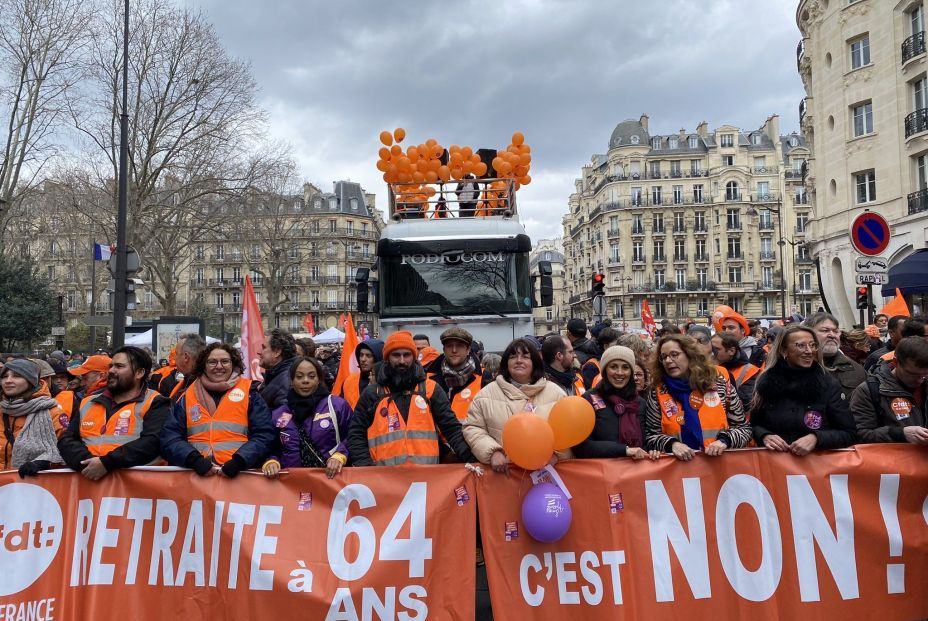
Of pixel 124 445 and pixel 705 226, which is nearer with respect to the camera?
pixel 124 445

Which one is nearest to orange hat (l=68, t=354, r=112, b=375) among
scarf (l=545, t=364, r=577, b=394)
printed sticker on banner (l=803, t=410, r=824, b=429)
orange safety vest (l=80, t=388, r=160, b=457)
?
orange safety vest (l=80, t=388, r=160, b=457)

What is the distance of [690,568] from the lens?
4113mm

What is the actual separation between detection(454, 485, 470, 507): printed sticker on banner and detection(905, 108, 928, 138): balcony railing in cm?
2251

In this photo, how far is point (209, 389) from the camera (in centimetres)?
445

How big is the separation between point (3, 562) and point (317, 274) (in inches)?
3223

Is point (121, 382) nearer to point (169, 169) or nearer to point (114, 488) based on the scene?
point (114, 488)

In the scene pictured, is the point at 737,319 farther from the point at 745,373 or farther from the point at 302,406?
the point at 302,406

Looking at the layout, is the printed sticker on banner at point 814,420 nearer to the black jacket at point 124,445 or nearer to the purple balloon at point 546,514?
the purple balloon at point 546,514

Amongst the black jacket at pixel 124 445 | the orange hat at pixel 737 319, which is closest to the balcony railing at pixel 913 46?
the orange hat at pixel 737 319

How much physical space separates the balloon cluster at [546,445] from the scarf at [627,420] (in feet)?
1.24

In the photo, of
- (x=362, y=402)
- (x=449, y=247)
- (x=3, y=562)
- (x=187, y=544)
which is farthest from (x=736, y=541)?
(x=449, y=247)

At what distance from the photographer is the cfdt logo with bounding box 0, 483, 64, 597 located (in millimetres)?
4254

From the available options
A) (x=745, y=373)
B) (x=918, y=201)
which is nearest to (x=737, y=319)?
(x=745, y=373)

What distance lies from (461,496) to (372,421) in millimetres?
732
